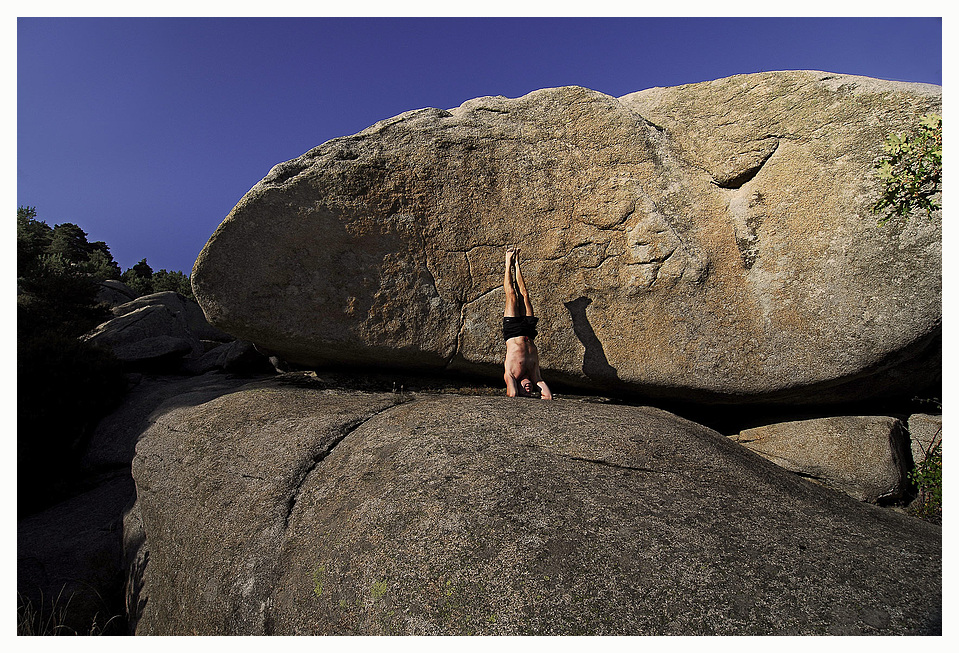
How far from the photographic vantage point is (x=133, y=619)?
13.4 feet

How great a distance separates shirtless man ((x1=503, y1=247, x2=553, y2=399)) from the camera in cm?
616

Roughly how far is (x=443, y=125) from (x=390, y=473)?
5571 millimetres

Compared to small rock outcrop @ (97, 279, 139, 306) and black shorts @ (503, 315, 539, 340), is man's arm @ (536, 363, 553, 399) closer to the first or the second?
black shorts @ (503, 315, 539, 340)

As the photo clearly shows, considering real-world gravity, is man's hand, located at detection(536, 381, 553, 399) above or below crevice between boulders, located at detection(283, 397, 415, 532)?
above

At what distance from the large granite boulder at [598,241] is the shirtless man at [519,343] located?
454 mm

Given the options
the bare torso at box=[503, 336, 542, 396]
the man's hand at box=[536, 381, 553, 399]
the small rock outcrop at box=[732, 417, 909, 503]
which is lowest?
the small rock outcrop at box=[732, 417, 909, 503]

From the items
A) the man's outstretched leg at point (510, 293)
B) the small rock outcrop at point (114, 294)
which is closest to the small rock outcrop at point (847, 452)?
the man's outstretched leg at point (510, 293)

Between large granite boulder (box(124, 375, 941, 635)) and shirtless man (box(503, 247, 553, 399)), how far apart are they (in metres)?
1.41

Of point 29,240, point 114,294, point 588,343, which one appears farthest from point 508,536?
point 114,294

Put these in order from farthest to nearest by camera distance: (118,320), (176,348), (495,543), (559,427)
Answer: (118,320), (176,348), (559,427), (495,543)

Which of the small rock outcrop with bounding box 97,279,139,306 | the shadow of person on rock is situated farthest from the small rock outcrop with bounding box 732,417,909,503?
the small rock outcrop with bounding box 97,279,139,306

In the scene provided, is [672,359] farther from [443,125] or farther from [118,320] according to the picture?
[118,320]

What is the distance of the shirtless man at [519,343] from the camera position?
6160mm

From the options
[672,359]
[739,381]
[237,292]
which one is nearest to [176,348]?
[237,292]
